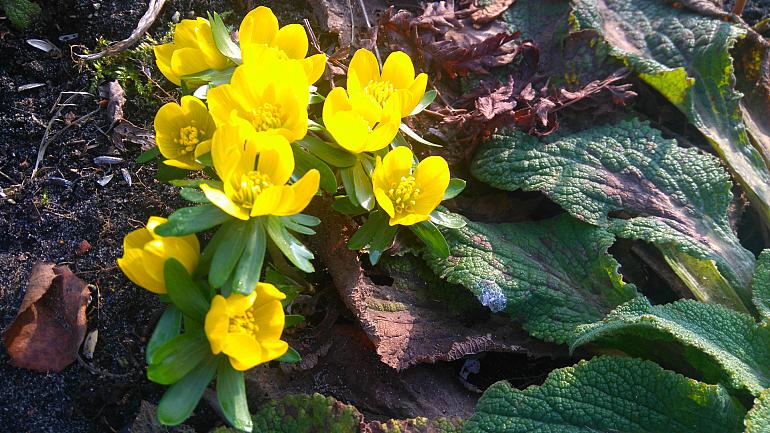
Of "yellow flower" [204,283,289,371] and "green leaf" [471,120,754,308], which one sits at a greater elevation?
"green leaf" [471,120,754,308]

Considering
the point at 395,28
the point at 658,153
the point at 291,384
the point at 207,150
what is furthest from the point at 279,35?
the point at 658,153

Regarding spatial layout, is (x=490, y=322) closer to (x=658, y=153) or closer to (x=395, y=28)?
(x=658, y=153)

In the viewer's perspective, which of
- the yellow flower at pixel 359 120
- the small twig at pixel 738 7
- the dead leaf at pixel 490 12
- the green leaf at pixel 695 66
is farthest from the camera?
the small twig at pixel 738 7

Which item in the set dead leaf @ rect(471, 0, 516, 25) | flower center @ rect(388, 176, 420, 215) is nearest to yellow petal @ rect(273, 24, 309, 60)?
flower center @ rect(388, 176, 420, 215)

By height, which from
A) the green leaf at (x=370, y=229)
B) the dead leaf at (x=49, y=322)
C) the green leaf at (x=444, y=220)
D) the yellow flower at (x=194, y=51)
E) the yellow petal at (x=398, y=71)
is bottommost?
the dead leaf at (x=49, y=322)

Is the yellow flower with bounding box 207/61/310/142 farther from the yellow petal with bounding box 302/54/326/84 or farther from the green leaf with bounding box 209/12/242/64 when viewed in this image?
the green leaf with bounding box 209/12/242/64

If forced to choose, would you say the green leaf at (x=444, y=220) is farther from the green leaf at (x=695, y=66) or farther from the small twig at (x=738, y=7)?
the small twig at (x=738, y=7)

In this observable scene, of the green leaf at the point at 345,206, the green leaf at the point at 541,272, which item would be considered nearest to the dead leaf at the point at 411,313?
the green leaf at the point at 541,272
